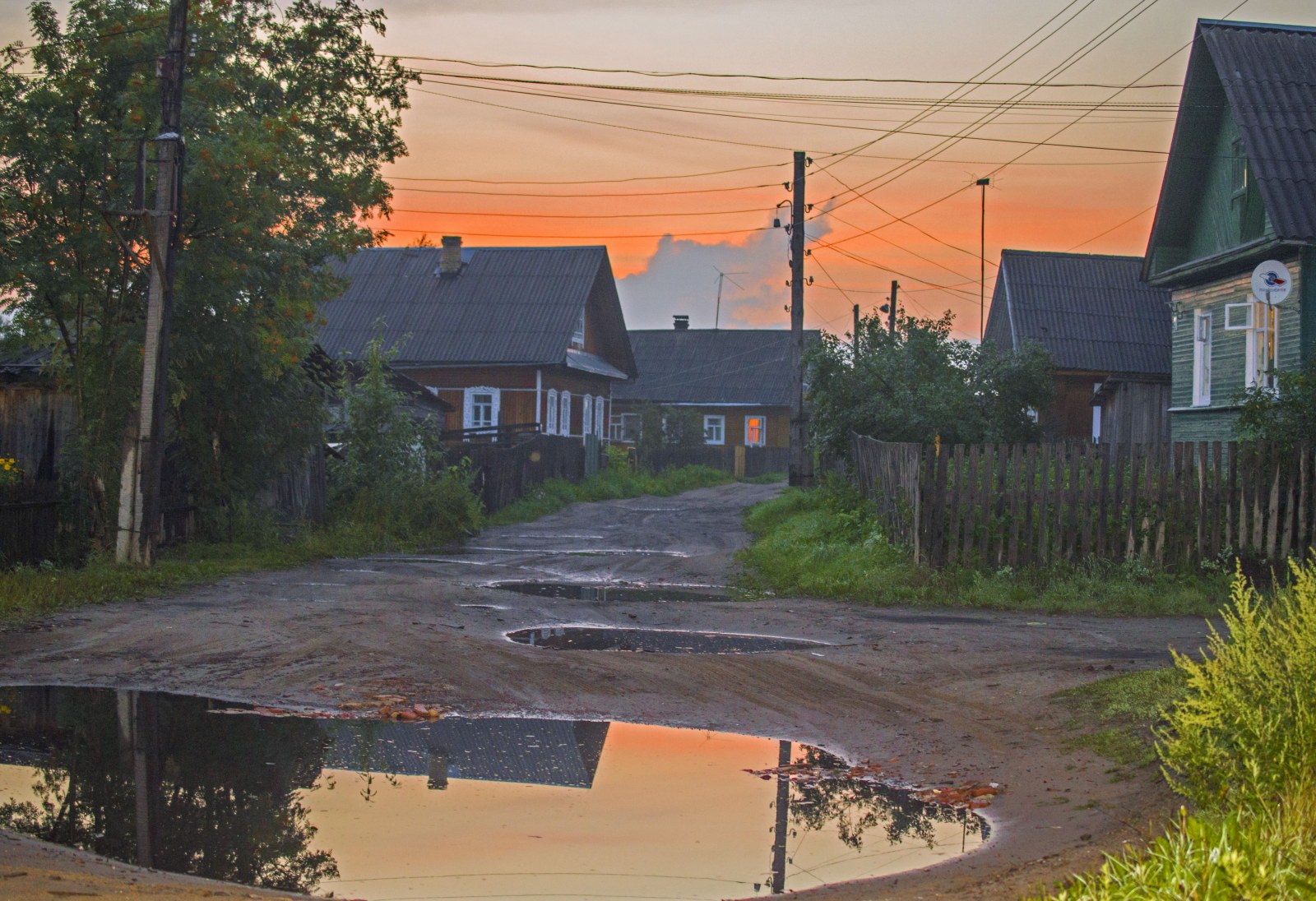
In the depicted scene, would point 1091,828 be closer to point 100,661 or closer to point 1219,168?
point 100,661

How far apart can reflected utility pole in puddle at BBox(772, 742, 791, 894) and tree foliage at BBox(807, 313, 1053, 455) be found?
14.6 metres

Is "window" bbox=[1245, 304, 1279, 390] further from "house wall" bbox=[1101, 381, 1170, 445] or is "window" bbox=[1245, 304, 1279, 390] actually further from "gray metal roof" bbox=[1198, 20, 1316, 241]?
"house wall" bbox=[1101, 381, 1170, 445]

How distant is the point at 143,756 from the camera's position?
252 inches

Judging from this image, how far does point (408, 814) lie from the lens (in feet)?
18.4

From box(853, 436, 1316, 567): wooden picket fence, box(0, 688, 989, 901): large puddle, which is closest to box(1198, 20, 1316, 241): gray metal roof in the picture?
box(853, 436, 1316, 567): wooden picket fence

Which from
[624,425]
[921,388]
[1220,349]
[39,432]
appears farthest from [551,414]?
[39,432]

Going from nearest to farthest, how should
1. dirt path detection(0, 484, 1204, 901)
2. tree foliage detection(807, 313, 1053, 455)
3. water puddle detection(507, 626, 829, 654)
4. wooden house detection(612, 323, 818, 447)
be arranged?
dirt path detection(0, 484, 1204, 901), water puddle detection(507, 626, 829, 654), tree foliage detection(807, 313, 1053, 455), wooden house detection(612, 323, 818, 447)

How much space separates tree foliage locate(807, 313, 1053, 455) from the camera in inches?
835

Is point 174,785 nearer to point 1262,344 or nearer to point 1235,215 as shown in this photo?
point 1262,344

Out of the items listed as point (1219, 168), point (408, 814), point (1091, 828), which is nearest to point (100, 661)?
point (408, 814)

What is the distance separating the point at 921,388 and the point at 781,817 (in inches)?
635

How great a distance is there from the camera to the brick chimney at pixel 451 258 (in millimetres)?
43156

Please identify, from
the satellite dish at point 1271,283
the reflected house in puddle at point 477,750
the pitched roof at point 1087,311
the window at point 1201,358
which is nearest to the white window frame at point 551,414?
the pitched roof at point 1087,311

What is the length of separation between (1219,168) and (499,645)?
16734 millimetres
